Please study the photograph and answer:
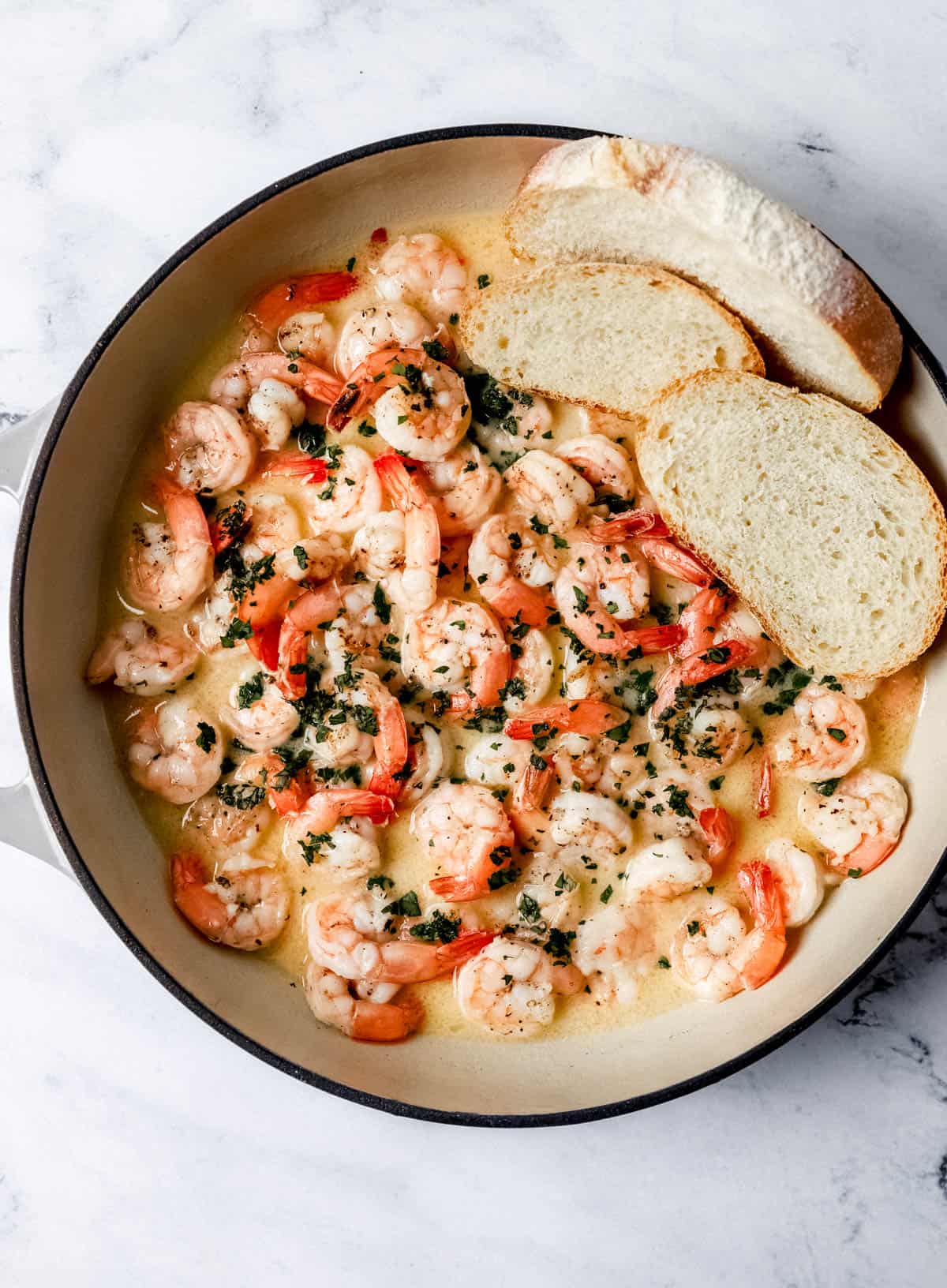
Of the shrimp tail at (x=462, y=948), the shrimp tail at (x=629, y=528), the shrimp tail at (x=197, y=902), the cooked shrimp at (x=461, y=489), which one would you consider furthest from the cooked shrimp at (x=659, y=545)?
the shrimp tail at (x=197, y=902)

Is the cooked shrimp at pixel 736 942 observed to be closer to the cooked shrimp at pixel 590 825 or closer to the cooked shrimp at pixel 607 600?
the cooked shrimp at pixel 590 825

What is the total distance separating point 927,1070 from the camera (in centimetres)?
287

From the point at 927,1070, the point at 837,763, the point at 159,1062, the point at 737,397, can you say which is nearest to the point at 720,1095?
the point at 927,1070

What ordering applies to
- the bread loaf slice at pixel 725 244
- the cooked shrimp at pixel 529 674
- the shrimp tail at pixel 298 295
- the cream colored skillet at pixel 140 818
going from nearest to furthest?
the bread loaf slice at pixel 725 244 → the cream colored skillet at pixel 140 818 → the cooked shrimp at pixel 529 674 → the shrimp tail at pixel 298 295

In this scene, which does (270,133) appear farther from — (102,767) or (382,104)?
(102,767)

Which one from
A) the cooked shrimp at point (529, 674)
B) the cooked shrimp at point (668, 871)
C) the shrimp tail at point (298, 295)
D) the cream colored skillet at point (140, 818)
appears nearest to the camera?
the cream colored skillet at point (140, 818)

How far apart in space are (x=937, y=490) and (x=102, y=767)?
2195 millimetres

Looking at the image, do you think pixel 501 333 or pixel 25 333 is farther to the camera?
pixel 25 333

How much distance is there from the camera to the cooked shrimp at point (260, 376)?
111 inches

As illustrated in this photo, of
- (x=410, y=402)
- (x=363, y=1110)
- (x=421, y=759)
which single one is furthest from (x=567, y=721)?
(x=363, y=1110)

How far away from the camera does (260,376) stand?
285cm

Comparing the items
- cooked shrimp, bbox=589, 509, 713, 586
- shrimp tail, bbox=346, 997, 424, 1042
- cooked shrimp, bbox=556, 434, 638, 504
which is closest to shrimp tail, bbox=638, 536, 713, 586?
cooked shrimp, bbox=589, 509, 713, 586

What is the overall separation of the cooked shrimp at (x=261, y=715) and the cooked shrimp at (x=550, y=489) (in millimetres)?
783

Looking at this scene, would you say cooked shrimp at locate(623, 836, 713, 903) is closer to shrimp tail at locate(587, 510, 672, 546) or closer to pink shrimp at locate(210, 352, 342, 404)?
shrimp tail at locate(587, 510, 672, 546)
